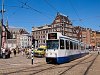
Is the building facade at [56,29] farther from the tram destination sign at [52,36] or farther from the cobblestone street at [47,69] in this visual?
the cobblestone street at [47,69]

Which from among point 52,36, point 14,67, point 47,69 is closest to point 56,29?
point 52,36

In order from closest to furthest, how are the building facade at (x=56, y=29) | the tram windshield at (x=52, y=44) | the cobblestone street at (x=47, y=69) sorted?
the cobblestone street at (x=47, y=69) < the tram windshield at (x=52, y=44) < the building facade at (x=56, y=29)

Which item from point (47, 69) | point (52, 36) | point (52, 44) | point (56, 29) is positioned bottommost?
point (47, 69)

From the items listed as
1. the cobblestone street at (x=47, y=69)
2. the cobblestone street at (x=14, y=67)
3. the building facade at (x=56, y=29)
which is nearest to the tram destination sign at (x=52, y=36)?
the cobblestone street at (x=47, y=69)

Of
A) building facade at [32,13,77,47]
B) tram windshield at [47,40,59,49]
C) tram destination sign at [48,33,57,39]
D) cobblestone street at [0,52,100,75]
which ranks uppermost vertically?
building facade at [32,13,77,47]

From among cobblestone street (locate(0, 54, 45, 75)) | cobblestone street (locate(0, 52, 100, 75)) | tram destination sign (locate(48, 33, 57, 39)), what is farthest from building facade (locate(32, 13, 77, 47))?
cobblestone street (locate(0, 52, 100, 75))

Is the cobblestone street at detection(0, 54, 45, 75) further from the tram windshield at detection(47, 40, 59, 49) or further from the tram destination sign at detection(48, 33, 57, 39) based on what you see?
the tram destination sign at detection(48, 33, 57, 39)

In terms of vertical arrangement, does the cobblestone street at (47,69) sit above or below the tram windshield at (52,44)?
below

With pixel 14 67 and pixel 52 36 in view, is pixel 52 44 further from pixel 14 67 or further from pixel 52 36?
pixel 14 67

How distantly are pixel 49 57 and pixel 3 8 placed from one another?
16939mm

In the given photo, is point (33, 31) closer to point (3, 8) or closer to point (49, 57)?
point (3, 8)

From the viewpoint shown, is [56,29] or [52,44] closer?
[52,44]

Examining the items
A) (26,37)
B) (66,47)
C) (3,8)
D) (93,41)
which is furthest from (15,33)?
(66,47)

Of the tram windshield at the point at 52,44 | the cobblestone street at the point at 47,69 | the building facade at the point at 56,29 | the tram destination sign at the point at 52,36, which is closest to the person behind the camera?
the cobblestone street at the point at 47,69
